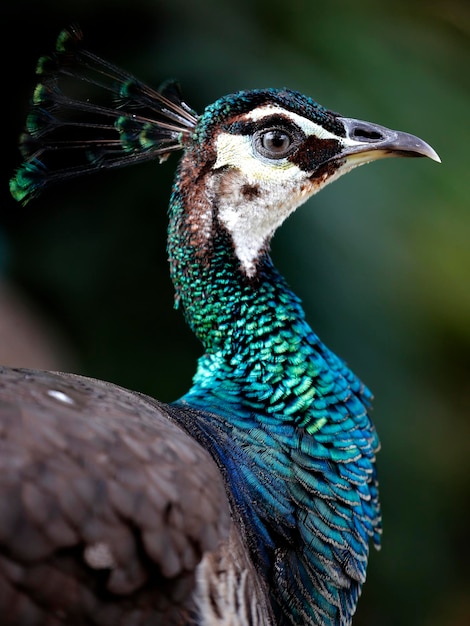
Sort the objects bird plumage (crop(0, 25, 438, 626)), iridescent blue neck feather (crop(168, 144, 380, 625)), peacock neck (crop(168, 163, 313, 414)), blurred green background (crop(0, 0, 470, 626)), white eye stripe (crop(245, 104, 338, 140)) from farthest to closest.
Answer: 1. blurred green background (crop(0, 0, 470, 626))
2. white eye stripe (crop(245, 104, 338, 140))
3. peacock neck (crop(168, 163, 313, 414))
4. iridescent blue neck feather (crop(168, 144, 380, 625))
5. bird plumage (crop(0, 25, 438, 626))

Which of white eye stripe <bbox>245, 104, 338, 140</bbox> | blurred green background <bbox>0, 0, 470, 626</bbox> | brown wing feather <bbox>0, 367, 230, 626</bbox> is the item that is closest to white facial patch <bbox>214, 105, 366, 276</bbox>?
white eye stripe <bbox>245, 104, 338, 140</bbox>

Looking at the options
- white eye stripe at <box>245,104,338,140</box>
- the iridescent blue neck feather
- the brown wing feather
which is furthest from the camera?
white eye stripe at <box>245,104,338,140</box>

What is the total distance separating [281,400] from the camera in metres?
1.63

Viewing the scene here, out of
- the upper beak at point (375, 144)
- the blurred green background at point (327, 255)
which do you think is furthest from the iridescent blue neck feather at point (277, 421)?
the blurred green background at point (327, 255)

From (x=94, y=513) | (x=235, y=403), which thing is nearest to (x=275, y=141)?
(x=235, y=403)

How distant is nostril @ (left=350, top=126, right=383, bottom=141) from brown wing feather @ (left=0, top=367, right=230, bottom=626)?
848 mm

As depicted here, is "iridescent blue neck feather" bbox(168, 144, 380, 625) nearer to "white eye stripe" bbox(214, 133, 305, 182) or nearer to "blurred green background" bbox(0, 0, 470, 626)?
"white eye stripe" bbox(214, 133, 305, 182)

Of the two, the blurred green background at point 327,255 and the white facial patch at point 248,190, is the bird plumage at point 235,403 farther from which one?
the blurred green background at point 327,255

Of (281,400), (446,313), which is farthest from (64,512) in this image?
(446,313)

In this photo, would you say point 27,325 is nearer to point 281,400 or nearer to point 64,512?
point 281,400

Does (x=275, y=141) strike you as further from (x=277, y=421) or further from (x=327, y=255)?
(x=327, y=255)

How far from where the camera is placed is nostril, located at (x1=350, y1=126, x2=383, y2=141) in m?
1.83

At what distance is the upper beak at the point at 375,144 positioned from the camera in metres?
1.81

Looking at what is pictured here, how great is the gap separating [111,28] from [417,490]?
7.53ft
